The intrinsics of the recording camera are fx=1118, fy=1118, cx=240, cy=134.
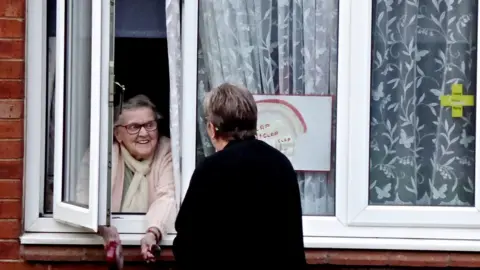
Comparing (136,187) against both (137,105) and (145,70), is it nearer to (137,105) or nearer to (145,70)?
(137,105)

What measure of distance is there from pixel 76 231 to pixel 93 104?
2.06ft

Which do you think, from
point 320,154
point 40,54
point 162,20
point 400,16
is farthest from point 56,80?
point 400,16

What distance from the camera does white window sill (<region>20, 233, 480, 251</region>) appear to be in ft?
15.9

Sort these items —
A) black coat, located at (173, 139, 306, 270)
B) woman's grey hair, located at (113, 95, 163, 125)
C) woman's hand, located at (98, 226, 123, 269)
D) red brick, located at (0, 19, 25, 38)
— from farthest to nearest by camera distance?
woman's grey hair, located at (113, 95, 163, 125), red brick, located at (0, 19, 25, 38), woman's hand, located at (98, 226, 123, 269), black coat, located at (173, 139, 306, 270)

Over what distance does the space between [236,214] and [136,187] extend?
1233mm

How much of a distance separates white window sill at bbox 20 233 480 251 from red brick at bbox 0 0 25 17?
0.95m

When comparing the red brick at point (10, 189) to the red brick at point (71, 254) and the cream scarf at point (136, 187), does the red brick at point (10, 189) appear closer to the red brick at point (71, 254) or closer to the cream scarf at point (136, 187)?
the red brick at point (71, 254)

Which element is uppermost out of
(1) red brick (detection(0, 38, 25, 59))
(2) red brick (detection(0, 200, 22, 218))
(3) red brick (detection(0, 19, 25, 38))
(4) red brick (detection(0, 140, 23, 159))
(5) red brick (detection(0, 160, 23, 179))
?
(3) red brick (detection(0, 19, 25, 38))

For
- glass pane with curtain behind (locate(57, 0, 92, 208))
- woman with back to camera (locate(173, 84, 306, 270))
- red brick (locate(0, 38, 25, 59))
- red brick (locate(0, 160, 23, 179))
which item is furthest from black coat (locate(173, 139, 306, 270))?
red brick (locate(0, 38, 25, 59))

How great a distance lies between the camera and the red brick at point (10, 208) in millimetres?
4824

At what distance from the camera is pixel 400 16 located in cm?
500

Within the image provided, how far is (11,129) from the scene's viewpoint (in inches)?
189

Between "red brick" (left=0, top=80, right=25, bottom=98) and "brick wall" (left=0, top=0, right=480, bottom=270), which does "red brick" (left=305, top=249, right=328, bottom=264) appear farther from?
"red brick" (left=0, top=80, right=25, bottom=98)

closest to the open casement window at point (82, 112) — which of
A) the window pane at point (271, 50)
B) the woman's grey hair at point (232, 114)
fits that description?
the window pane at point (271, 50)
